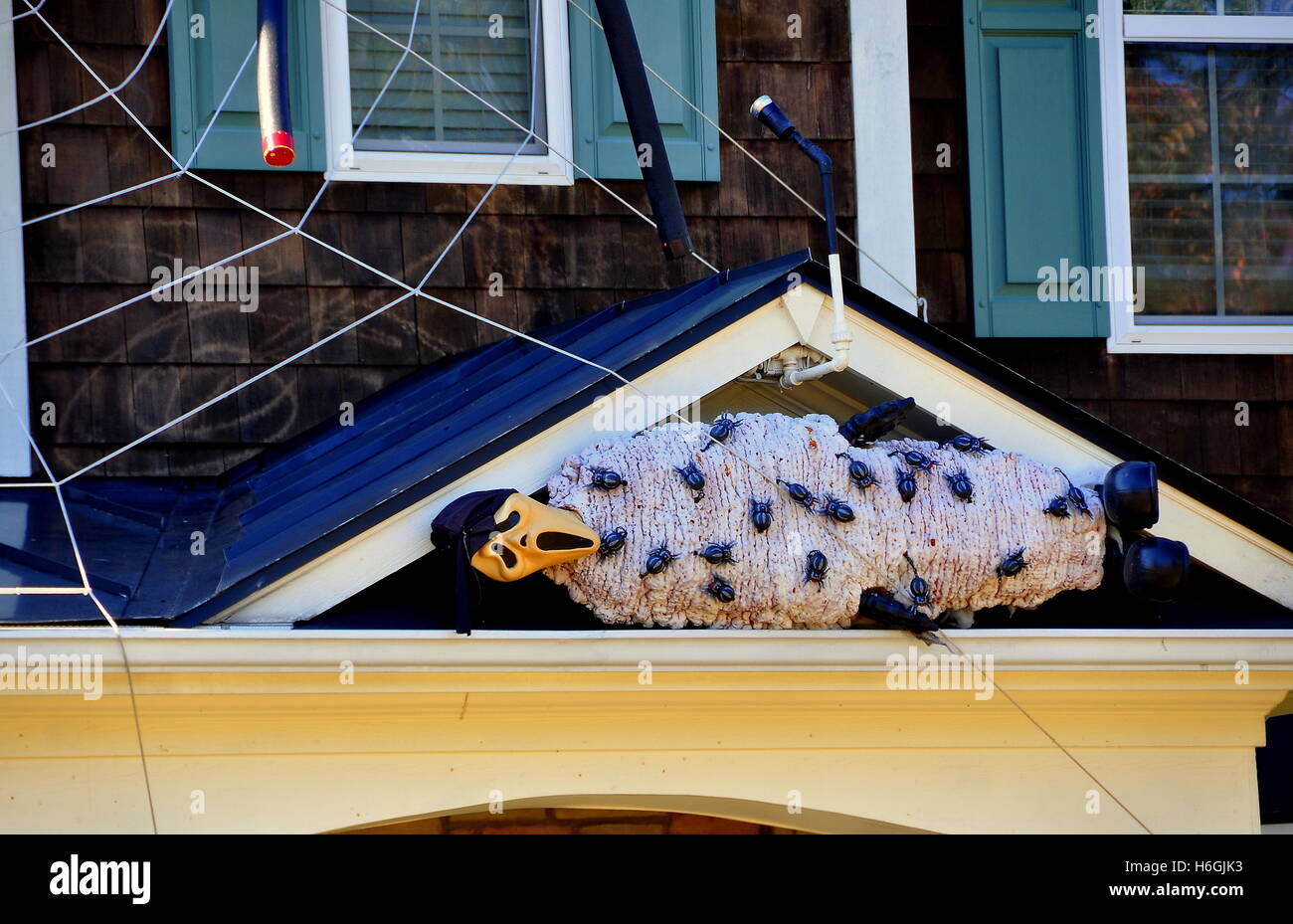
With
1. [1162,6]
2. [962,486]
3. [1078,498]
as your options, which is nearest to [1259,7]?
[1162,6]

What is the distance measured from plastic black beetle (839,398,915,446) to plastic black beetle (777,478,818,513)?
0.76 ft

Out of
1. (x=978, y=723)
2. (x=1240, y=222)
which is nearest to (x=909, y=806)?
(x=978, y=723)

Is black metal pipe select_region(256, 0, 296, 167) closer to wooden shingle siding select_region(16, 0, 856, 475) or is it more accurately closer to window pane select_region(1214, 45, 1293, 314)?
wooden shingle siding select_region(16, 0, 856, 475)

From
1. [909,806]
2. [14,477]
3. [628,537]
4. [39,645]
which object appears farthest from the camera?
[14,477]

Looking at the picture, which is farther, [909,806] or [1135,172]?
[1135,172]

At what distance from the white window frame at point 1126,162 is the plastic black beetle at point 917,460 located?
162 centimetres

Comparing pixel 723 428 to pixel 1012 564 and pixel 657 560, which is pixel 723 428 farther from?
pixel 1012 564

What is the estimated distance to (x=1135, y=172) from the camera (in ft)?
16.3

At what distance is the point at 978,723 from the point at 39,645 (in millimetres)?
2157

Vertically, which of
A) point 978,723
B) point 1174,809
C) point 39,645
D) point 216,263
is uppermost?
point 216,263

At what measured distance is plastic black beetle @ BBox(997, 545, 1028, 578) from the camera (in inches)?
135

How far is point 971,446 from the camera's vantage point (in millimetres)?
3562

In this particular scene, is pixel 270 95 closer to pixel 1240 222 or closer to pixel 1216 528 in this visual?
pixel 1216 528

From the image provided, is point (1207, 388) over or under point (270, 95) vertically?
under
